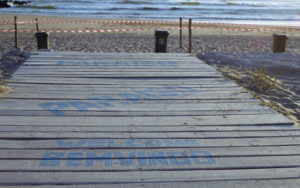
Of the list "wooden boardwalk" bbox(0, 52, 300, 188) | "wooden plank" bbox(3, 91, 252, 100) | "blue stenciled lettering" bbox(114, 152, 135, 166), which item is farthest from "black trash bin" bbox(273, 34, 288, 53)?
"blue stenciled lettering" bbox(114, 152, 135, 166)

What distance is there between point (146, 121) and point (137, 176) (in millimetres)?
1133

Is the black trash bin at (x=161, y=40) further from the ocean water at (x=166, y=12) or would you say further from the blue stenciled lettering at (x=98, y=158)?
the ocean water at (x=166, y=12)

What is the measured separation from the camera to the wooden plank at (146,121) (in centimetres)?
352

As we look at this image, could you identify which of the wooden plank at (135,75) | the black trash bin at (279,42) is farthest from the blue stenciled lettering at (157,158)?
the black trash bin at (279,42)

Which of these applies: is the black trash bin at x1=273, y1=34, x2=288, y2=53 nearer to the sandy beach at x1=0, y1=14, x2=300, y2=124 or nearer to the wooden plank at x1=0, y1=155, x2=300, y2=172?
the sandy beach at x1=0, y1=14, x2=300, y2=124

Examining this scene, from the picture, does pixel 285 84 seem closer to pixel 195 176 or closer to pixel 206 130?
pixel 206 130

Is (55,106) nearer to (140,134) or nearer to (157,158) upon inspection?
(140,134)

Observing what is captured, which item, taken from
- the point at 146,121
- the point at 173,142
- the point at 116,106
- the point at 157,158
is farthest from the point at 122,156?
the point at 116,106

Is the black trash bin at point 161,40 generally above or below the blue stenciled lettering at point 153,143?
above

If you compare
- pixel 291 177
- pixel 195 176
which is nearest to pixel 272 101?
pixel 291 177

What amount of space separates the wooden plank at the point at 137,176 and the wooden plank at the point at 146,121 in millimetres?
972

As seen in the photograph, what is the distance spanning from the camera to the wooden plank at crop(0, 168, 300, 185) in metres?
2.47

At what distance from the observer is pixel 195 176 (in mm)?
2592

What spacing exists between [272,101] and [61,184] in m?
3.78
